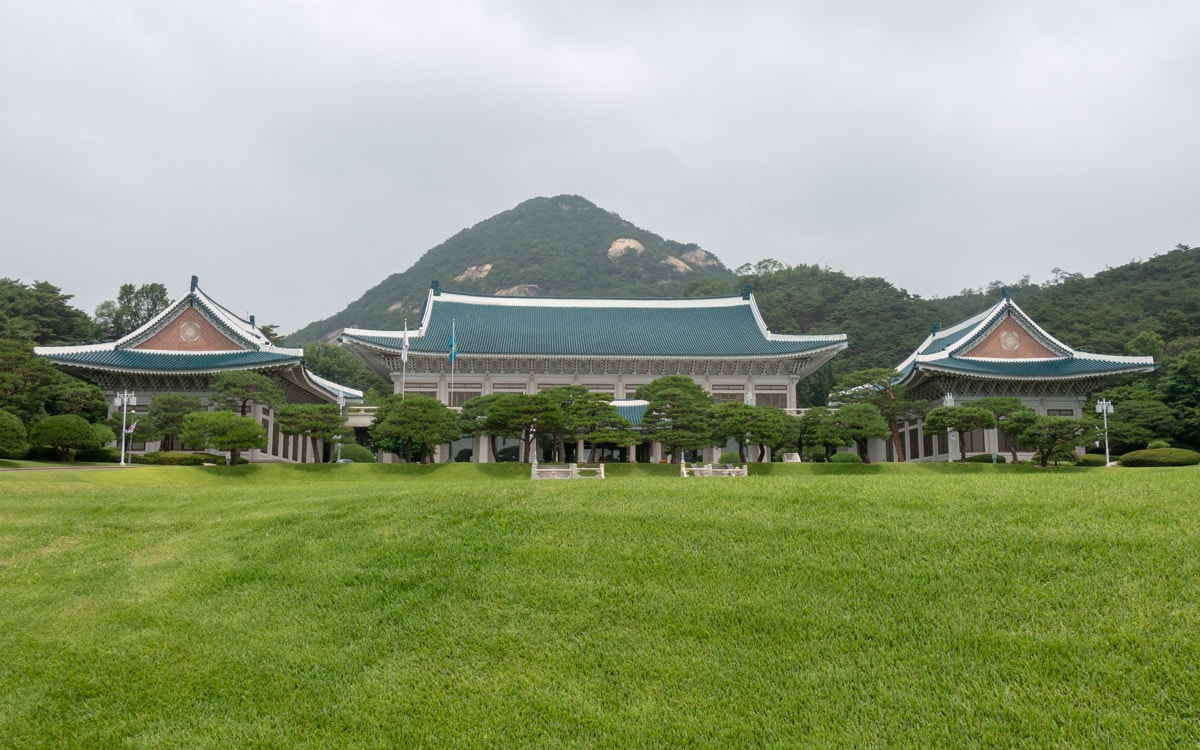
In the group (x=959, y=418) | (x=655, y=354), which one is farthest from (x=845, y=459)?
(x=655, y=354)

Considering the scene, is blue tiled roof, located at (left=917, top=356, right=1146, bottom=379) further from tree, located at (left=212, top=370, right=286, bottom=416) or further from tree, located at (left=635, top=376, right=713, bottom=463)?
tree, located at (left=212, top=370, right=286, bottom=416)

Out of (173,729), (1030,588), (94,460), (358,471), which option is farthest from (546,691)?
(94,460)

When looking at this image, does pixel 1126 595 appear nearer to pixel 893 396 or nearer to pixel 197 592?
pixel 197 592

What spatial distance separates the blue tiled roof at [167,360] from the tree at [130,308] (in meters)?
31.6

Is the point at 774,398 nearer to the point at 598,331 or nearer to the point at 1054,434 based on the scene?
the point at 598,331

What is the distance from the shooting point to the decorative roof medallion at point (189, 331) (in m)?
36.6

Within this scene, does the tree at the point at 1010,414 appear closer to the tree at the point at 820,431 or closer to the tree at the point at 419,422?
the tree at the point at 820,431

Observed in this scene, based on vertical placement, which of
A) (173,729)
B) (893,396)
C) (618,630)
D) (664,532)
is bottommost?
(173,729)

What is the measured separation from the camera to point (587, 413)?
101 ft

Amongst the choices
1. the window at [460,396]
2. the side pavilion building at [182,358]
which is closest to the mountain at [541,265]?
the window at [460,396]

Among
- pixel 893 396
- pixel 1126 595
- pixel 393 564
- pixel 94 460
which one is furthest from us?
pixel 893 396

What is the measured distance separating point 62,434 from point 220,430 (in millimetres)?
5381

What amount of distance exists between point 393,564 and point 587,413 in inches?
819

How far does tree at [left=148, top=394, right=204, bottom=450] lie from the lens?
31.7 meters
